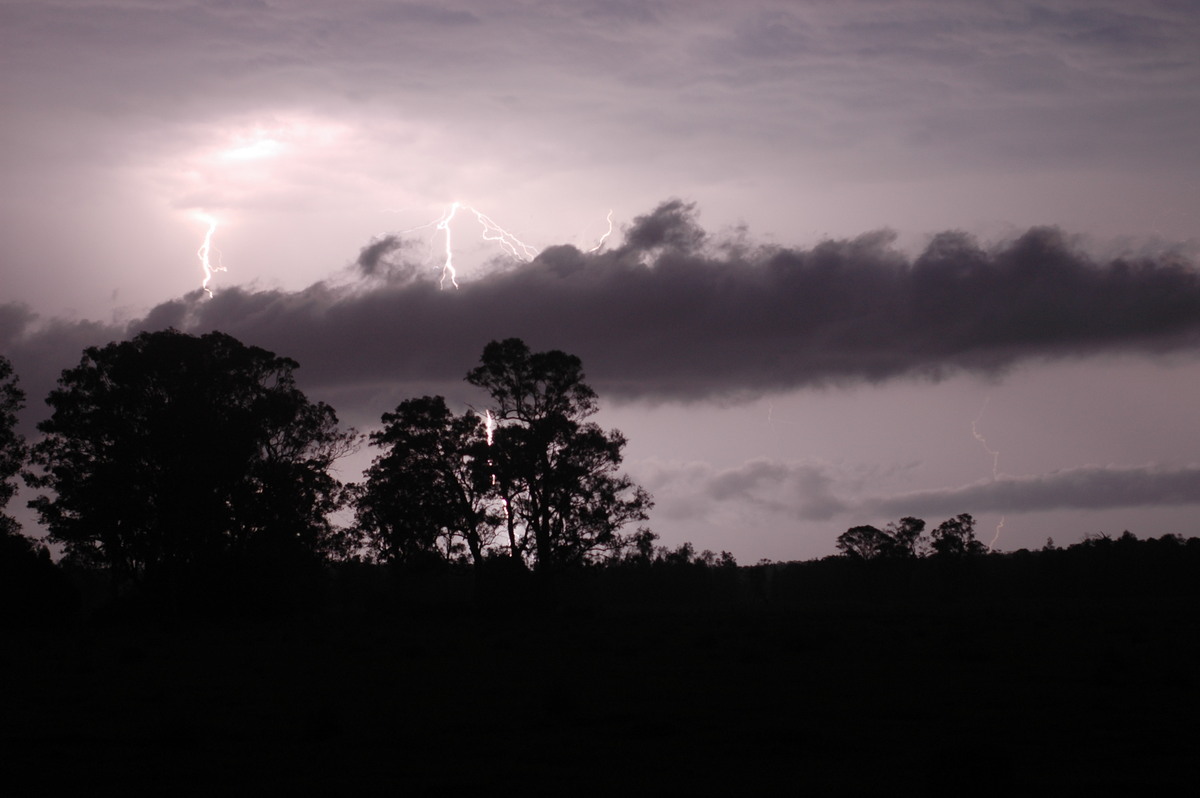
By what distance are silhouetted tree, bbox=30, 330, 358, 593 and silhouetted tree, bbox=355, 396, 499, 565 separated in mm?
3476

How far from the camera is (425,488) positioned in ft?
164

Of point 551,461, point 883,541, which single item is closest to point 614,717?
point 551,461

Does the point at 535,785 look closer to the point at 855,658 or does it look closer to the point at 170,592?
the point at 855,658

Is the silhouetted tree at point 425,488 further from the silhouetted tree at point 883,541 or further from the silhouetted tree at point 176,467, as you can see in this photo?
the silhouetted tree at point 883,541

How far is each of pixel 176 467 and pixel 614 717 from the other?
34.2m

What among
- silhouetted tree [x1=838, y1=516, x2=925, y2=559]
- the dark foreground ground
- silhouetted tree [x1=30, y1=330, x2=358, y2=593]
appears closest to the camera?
the dark foreground ground

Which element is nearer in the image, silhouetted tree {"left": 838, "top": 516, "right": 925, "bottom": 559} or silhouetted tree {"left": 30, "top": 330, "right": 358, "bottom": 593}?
silhouetted tree {"left": 30, "top": 330, "right": 358, "bottom": 593}

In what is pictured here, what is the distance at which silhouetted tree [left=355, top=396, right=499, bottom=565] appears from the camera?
160 feet

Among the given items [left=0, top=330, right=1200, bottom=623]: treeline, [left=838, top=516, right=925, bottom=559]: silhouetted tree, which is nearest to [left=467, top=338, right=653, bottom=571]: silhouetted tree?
[left=0, top=330, right=1200, bottom=623]: treeline

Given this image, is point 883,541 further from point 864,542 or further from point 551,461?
point 551,461

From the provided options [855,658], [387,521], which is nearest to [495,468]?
[387,521]

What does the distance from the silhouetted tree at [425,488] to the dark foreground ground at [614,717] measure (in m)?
18.8

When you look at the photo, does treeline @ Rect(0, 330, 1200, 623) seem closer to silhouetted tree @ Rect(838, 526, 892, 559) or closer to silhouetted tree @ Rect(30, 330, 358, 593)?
silhouetted tree @ Rect(30, 330, 358, 593)

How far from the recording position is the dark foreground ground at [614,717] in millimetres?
11617
